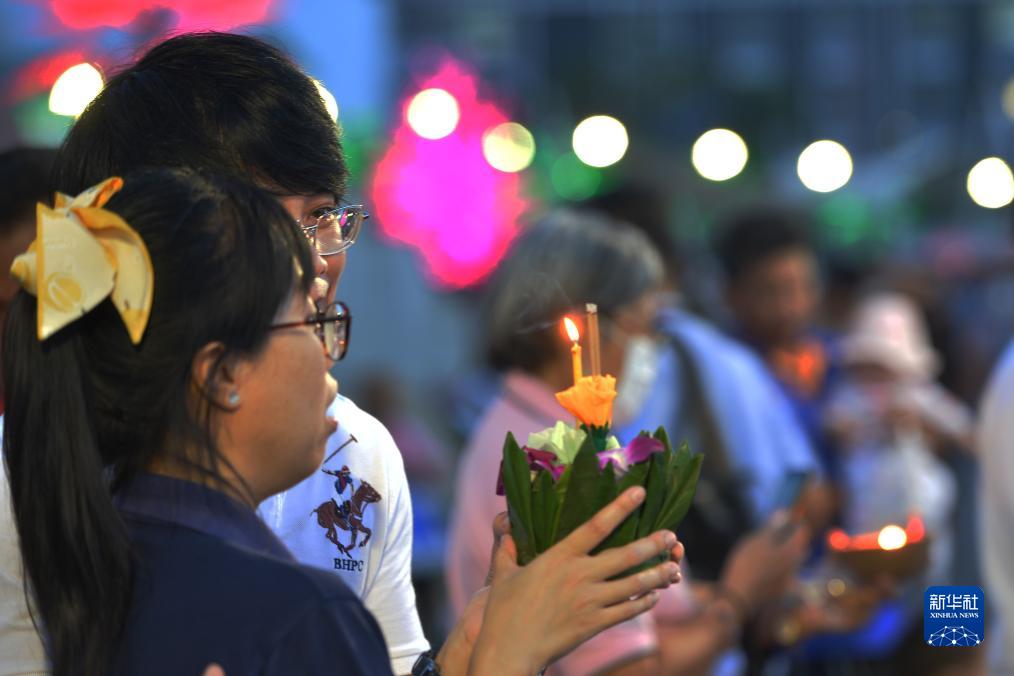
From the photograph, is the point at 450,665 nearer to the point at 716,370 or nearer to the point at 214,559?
the point at 214,559

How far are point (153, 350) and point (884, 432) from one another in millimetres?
4198

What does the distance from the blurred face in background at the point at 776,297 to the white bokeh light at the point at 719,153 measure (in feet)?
21.4

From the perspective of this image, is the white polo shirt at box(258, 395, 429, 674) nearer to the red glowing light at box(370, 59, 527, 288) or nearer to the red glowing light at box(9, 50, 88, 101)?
the red glowing light at box(9, 50, 88, 101)

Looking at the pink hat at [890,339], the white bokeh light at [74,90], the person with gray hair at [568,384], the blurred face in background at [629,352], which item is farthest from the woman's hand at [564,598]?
the pink hat at [890,339]

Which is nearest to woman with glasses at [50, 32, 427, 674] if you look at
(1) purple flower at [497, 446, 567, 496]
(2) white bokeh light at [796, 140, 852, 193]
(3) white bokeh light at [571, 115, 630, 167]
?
(1) purple flower at [497, 446, 567, 496]

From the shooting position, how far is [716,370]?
14.0 feet

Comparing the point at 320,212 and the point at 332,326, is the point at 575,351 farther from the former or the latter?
the point at 320,212

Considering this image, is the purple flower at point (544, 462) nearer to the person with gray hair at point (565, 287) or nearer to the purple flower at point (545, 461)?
the purple flower at point (545, 461)

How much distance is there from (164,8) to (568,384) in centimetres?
273

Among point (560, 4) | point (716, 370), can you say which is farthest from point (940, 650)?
point (560, 4)

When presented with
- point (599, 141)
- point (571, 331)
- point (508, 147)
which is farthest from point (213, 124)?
point (599, 141)

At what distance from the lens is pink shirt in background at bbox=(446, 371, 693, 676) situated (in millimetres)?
3018

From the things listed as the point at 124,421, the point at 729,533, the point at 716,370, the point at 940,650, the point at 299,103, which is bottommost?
the point at 940,650

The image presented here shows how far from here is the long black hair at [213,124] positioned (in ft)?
6.29
